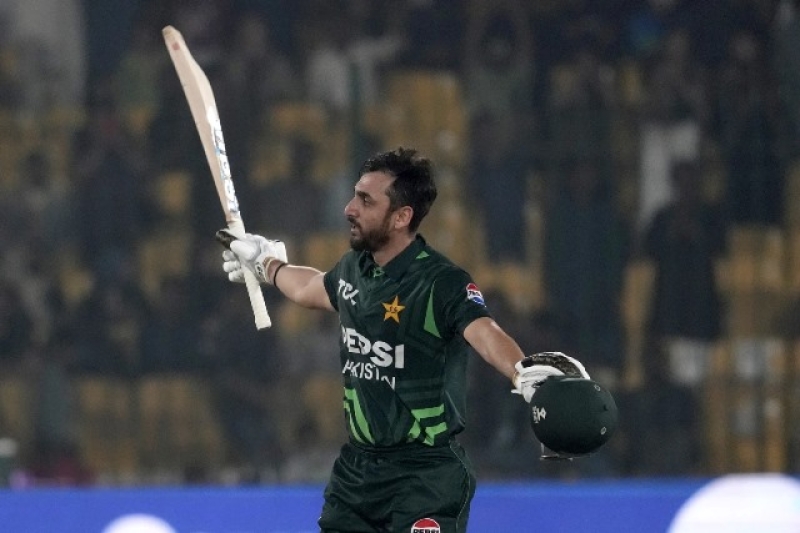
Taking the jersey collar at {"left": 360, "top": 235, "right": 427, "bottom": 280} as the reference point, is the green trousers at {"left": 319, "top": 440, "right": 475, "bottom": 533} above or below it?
below

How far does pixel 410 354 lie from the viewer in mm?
4016

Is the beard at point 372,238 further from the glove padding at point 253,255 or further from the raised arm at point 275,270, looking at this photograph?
the glove padding at point 253,255

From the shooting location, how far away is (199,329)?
791 cm

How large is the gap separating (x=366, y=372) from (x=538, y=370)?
61cm

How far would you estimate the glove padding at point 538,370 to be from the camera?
3.63m

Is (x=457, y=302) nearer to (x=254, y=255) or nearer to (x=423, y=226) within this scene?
(x=254, y=255)

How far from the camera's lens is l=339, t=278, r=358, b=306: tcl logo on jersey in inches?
165

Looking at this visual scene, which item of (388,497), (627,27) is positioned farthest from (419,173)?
(627,27)

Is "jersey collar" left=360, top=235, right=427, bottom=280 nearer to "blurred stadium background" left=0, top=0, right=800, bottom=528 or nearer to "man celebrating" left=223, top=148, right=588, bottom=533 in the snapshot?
"man celebrating" left=223, top=148, right=588, bottom=533

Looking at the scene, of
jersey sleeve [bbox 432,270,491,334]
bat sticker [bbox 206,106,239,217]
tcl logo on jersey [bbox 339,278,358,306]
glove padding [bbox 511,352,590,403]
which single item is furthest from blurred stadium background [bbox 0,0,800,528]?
glove padding [bbox 511,352,590,403]

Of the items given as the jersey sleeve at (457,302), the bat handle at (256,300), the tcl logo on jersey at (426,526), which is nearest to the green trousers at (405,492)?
the tcl logo on jersey at (426,526)

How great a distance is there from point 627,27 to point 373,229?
4.46 m

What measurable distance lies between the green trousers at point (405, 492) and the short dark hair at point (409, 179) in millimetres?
638

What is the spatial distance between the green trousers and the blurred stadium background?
11.7 feet
